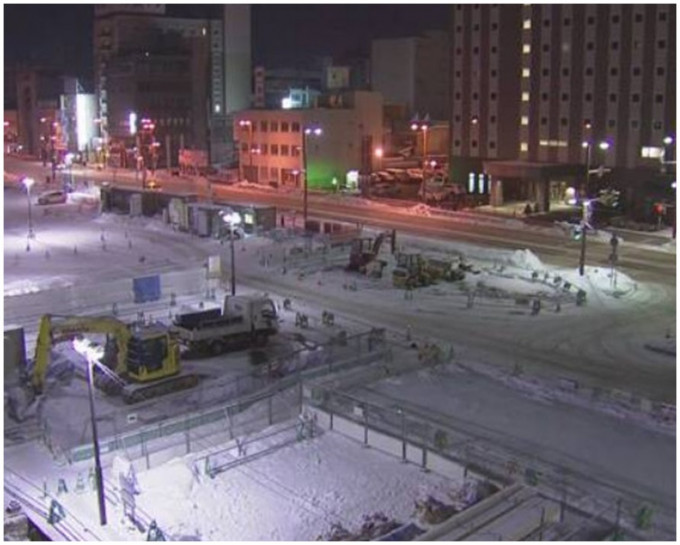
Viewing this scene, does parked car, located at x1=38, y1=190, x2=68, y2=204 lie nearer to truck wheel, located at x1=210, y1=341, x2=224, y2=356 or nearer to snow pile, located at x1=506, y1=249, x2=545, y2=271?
snow pile, located at x1=506, y1=249, x2=545, y2=271

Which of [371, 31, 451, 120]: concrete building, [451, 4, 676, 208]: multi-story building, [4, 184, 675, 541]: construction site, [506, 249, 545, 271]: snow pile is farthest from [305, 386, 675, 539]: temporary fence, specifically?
[371, 31, 451, 120]: concrete building

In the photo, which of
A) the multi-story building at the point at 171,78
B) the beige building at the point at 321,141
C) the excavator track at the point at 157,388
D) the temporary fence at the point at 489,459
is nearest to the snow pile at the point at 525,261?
the temporary fence at the point at 489,459

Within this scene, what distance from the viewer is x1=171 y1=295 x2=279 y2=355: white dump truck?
92.5ft

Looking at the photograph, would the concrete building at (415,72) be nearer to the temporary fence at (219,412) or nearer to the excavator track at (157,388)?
the temporary fence at (219,412)

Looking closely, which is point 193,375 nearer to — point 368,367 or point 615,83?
point 368,367

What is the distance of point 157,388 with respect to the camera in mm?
24688

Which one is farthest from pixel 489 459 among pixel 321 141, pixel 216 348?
pixel 321 141

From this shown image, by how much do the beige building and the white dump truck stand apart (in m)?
48.8

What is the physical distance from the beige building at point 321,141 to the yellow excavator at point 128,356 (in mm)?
53406

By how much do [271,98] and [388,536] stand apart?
12685 cm

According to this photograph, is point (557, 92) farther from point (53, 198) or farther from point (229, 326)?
point (229, 326)

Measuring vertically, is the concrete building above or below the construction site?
above

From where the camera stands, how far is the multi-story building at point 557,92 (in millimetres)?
61344

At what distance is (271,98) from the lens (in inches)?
5482
